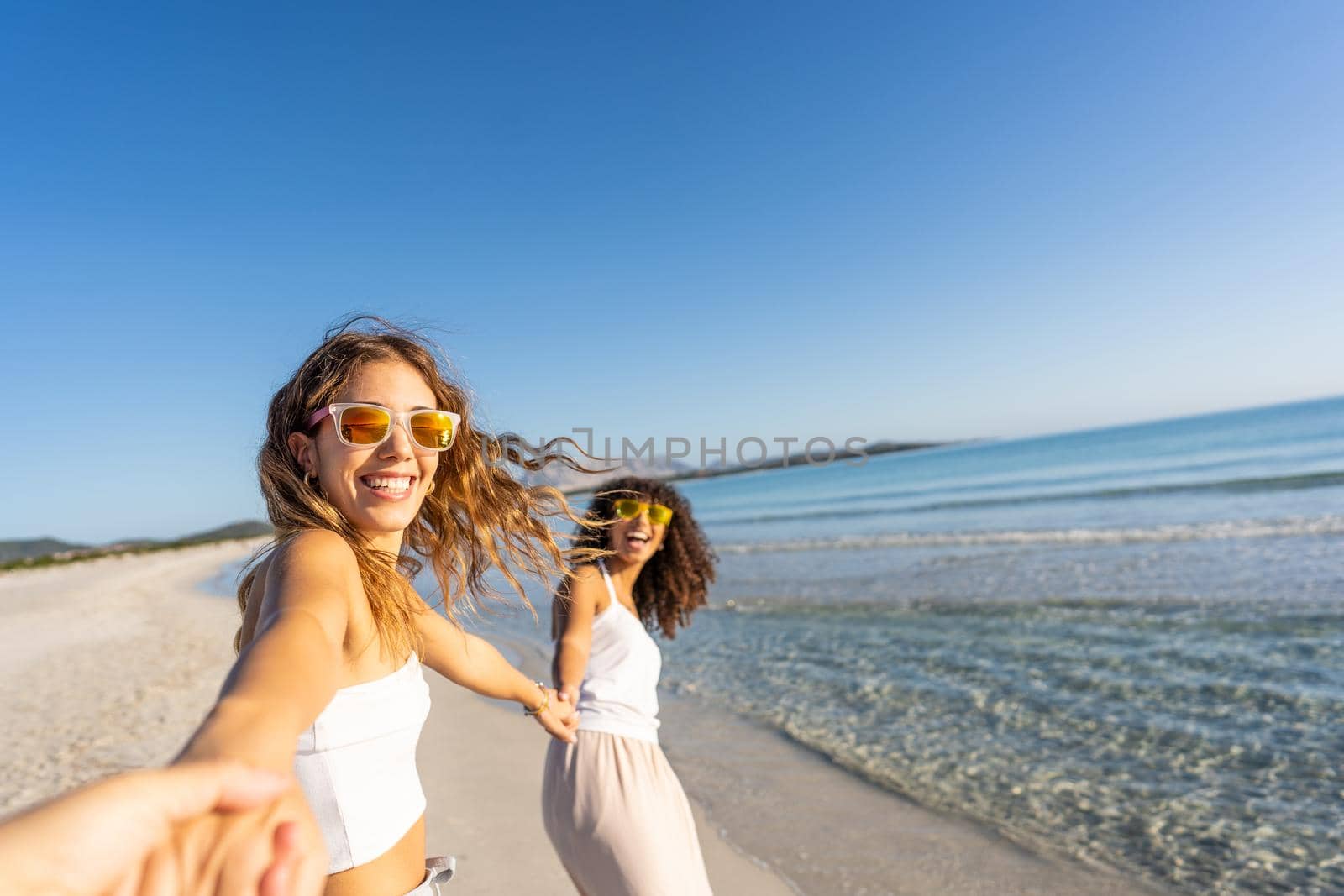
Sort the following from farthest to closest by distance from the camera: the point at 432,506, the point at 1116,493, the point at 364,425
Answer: the point at 1116,493, the point at 432,506, the point at 364,425

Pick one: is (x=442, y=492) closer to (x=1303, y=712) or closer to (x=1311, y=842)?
(x=1311, y=842)

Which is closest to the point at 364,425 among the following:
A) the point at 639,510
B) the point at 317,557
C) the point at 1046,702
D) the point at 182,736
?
the point at 317,557

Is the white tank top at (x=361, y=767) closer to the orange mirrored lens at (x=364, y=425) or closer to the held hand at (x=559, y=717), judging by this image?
the orange mirrored lens at (x=364, y=425)

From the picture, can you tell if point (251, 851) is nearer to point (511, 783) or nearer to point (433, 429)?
point (433, 429)

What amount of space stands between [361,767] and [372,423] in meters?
0.86

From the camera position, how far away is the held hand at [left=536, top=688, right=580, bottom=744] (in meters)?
2.76

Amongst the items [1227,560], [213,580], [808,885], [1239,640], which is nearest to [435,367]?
[808,885]

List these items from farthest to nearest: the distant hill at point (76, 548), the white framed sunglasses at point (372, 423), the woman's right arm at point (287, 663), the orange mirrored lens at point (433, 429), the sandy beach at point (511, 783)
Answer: the distant hill at point (76, 548), the sandy beach at point (511, 783), the orange mirrored lens at point (433, 429), the white framed sunglasses at point (372, 423), the woman's right arm at point (287, 663)

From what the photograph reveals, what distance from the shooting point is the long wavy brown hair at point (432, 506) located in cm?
195

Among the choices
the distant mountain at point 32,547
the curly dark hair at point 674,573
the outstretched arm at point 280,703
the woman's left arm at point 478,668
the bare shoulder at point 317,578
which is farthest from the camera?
the distant mountain at point 32,547

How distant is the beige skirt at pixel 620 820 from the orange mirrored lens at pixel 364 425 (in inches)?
62.0

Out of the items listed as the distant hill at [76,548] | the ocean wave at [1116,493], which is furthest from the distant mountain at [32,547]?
the ocean wave at [1116,493]

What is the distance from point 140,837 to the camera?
0.75 metres

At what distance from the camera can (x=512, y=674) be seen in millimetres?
2564
